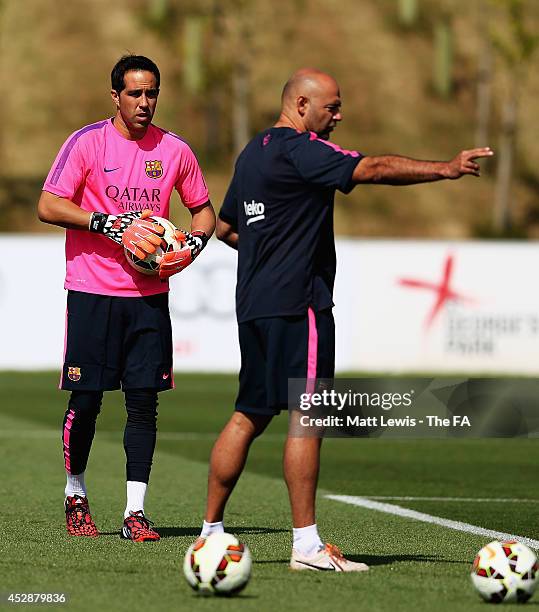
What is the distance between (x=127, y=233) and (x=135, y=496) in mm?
1340

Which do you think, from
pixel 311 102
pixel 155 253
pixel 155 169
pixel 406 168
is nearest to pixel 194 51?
pixel 155 169

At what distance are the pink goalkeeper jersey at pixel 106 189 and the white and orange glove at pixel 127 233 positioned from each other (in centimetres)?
23

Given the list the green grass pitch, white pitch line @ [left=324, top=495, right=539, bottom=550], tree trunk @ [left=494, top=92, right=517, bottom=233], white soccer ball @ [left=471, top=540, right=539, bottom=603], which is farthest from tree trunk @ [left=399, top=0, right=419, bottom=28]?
white soccer ball @ [left=471, top=540, right=539, bottom=603]

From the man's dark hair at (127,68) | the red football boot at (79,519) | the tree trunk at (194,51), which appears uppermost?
the tree trunk at (194,51)

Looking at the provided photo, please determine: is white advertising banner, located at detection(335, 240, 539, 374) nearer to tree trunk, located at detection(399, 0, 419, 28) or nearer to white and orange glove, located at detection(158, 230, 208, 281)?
white and orange glove, located at detection(158, 230, 208, 281)

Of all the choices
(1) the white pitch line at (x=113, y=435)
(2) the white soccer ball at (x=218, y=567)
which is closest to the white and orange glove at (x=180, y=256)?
(2) the white soccer ball at (x=218, y=567)

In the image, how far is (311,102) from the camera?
7.14 meters

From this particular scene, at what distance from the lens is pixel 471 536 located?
8.52m

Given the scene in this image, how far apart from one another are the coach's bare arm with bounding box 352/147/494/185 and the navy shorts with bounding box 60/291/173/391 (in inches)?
78.9

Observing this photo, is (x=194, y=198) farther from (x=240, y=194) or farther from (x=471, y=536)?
(x=471, y=536)

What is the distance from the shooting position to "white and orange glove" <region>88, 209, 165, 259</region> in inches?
320

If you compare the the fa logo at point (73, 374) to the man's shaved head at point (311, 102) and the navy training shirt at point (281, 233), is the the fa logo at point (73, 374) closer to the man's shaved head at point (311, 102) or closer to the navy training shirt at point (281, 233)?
the navy training shirt at point (281, 233)

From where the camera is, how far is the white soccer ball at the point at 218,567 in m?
6.38

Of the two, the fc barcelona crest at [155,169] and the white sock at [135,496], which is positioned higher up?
the fc barcelona crest at [155,169]
